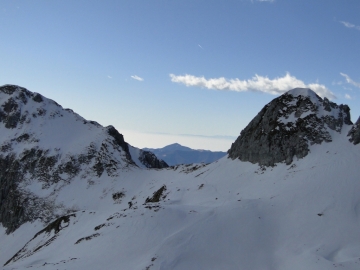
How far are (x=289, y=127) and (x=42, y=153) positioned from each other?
72802mm

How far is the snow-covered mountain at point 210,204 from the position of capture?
28.8 meters

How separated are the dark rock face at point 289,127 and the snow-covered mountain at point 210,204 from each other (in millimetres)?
234

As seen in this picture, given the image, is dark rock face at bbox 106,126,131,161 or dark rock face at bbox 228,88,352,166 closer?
dark rock face at bbox 228,88,352,166

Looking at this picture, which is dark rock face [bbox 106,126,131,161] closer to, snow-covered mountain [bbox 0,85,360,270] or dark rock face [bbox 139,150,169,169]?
snow-covered mountain [bbox 0,85,360,270]

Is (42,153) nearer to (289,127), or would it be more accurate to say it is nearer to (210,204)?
(210,204)

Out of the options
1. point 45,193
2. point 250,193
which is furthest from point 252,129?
point 45,193

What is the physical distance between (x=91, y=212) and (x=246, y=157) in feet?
107

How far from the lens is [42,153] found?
91188mm

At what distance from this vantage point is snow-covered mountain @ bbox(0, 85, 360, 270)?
2883 centimetres

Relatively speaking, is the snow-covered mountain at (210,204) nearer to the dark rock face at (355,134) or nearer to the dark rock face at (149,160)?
the dark rock face at (355,134)

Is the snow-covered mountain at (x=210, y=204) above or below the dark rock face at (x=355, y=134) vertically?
below

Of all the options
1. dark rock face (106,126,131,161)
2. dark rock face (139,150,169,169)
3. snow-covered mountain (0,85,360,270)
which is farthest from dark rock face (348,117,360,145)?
dark rock face (139,150,169,169)

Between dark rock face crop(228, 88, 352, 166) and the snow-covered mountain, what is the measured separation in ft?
0.77

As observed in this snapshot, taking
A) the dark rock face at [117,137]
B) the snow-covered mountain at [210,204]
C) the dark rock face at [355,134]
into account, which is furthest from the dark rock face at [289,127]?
the dark rock face at [117,137]
